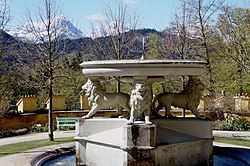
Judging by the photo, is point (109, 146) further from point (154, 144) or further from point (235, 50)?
point (235, 50)

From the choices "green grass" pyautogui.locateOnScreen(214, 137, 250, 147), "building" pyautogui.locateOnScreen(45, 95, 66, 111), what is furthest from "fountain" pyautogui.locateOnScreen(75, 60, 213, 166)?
"building" pyautogui.locateOnScreen(45, 95, 66, 111)

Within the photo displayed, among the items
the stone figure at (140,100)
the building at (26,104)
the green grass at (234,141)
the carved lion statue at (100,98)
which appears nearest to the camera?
the stone figure at (140,100)

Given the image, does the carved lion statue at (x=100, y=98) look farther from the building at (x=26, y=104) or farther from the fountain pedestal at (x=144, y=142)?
the building at (x=26, y=104)

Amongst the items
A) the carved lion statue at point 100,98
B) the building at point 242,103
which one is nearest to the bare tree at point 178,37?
the building at point 242,103

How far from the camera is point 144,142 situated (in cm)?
775

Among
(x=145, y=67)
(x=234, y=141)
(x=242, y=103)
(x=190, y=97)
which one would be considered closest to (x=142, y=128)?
(x=145, y=67)

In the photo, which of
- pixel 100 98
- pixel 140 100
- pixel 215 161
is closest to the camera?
pixel 140 100

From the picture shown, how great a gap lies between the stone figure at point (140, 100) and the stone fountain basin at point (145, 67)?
291mm

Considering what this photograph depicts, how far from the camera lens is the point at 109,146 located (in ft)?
27.6

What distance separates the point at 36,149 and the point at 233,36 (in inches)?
631

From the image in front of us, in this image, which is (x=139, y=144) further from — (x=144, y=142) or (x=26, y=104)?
(x=26, y=104)

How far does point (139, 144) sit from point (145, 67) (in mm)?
1633

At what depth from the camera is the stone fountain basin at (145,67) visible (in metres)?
7.71

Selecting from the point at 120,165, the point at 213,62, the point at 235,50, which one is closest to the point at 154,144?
the point at 120,165
